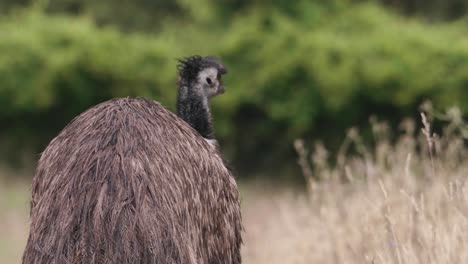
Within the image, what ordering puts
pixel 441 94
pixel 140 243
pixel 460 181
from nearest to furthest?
1. pixel 140 243
2. pixel 460 181
3. pixel 441 94

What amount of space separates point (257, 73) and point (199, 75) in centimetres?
887

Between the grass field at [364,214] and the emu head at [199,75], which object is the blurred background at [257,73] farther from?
the emu head at [199,75]

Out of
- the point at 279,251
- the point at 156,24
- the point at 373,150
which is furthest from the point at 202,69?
the point at 156,24

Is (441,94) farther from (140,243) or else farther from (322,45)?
(140,243)

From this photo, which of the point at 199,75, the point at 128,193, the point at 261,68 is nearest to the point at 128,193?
the point at 128,193

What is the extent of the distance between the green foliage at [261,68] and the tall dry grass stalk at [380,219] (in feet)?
2.45

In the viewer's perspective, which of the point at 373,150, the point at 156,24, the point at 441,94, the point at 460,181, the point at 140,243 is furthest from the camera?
the point at 156,24

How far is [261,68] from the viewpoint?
15234 mm

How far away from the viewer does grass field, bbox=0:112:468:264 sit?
638 centimetres

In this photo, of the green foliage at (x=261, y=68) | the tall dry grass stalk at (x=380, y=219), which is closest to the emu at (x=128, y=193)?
the tall dry grass stalk at (x=380, y=219)

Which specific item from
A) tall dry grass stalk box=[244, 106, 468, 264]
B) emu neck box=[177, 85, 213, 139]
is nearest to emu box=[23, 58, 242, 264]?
emu neck box=[177, 85, 213, 139]

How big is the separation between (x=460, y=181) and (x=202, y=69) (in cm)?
153

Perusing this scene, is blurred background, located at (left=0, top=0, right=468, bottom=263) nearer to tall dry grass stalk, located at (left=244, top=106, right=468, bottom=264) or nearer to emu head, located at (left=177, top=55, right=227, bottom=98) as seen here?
tall dry grass stalk, located at (left=244, top=106, right=468, bottom=264)

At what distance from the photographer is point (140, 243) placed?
5.14m
